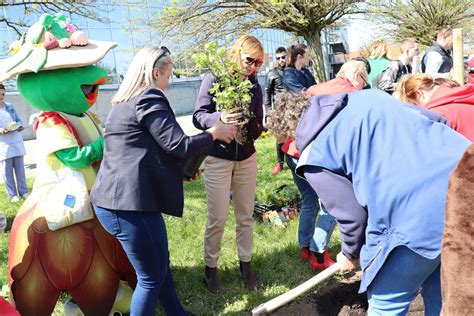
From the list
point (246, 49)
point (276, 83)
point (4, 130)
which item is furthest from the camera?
point (276, 83)

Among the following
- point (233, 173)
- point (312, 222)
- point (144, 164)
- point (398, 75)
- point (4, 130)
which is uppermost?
point (398, 75)

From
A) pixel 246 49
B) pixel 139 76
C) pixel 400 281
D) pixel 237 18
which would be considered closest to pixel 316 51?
pixel 237 18

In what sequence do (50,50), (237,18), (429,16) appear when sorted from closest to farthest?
1. (50,50)
2. (237,18)
3. (429,16)

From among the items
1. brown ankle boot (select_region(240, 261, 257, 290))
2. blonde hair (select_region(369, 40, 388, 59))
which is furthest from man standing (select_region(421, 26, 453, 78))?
brown ankle boot (select_region(240, 261, 257, 290))

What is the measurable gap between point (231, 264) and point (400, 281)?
2.00 m

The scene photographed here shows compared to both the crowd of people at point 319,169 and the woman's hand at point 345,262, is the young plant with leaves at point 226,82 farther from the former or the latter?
the woman's hand at point 345,262

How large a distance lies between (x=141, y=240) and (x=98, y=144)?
66 centimetres

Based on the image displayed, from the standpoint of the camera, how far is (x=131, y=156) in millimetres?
2232

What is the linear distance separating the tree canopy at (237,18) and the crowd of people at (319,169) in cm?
567

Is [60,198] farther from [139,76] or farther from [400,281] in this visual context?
[400,281]

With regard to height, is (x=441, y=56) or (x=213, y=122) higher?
(x=441, y=56)

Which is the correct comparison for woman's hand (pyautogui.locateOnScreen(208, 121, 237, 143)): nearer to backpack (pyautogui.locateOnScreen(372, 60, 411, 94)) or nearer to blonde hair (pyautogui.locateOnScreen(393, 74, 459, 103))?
blonde hair (pyautogui.locateOnScreen(393, 74, 459, 103))

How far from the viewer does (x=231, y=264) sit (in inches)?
144

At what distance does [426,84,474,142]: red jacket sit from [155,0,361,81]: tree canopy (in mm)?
5894
